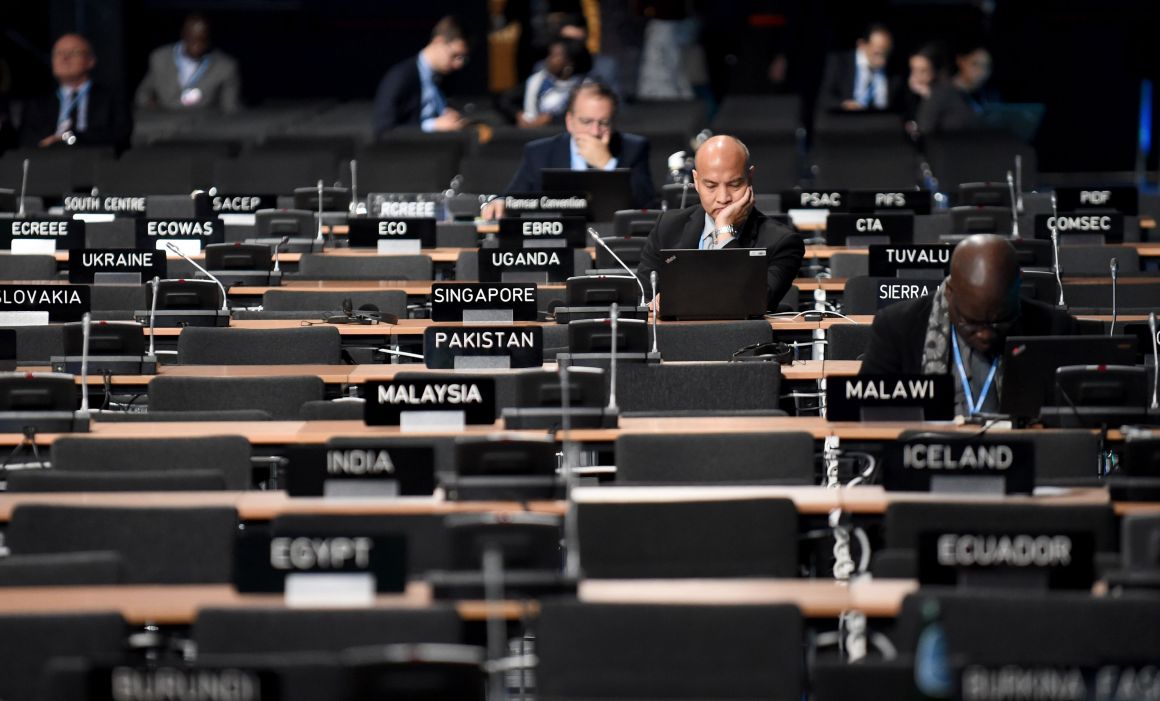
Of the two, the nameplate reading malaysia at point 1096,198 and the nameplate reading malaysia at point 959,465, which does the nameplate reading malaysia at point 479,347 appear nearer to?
the nameplate reading malaysia at point 959,465

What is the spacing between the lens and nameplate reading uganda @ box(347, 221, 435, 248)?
1076 cm

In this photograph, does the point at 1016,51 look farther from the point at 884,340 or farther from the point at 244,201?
the point at 884,340

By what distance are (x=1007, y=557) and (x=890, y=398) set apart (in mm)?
1898

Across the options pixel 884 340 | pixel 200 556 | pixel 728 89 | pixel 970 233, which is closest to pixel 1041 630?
pixel 200 556

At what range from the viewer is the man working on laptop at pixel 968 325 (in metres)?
6.36

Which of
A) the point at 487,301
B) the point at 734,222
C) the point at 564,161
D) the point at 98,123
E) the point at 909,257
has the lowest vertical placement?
the point at 487,301

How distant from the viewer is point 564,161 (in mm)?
11453

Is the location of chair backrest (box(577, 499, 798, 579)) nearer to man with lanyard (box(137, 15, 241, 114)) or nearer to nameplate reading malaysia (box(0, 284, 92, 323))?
nameplate reading malaysia (box(0, 284, 92, 323))

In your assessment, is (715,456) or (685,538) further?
(715,456)

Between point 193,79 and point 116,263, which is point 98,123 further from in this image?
point 116,263

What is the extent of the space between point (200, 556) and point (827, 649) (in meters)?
1.71

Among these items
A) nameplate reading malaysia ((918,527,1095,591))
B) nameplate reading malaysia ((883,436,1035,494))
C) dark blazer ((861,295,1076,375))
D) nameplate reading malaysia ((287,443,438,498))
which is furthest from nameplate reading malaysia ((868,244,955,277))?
nameplate reading malaysia ((918,527,1095,591))

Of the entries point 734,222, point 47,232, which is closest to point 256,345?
point 734,222

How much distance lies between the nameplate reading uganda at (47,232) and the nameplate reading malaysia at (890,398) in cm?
582
